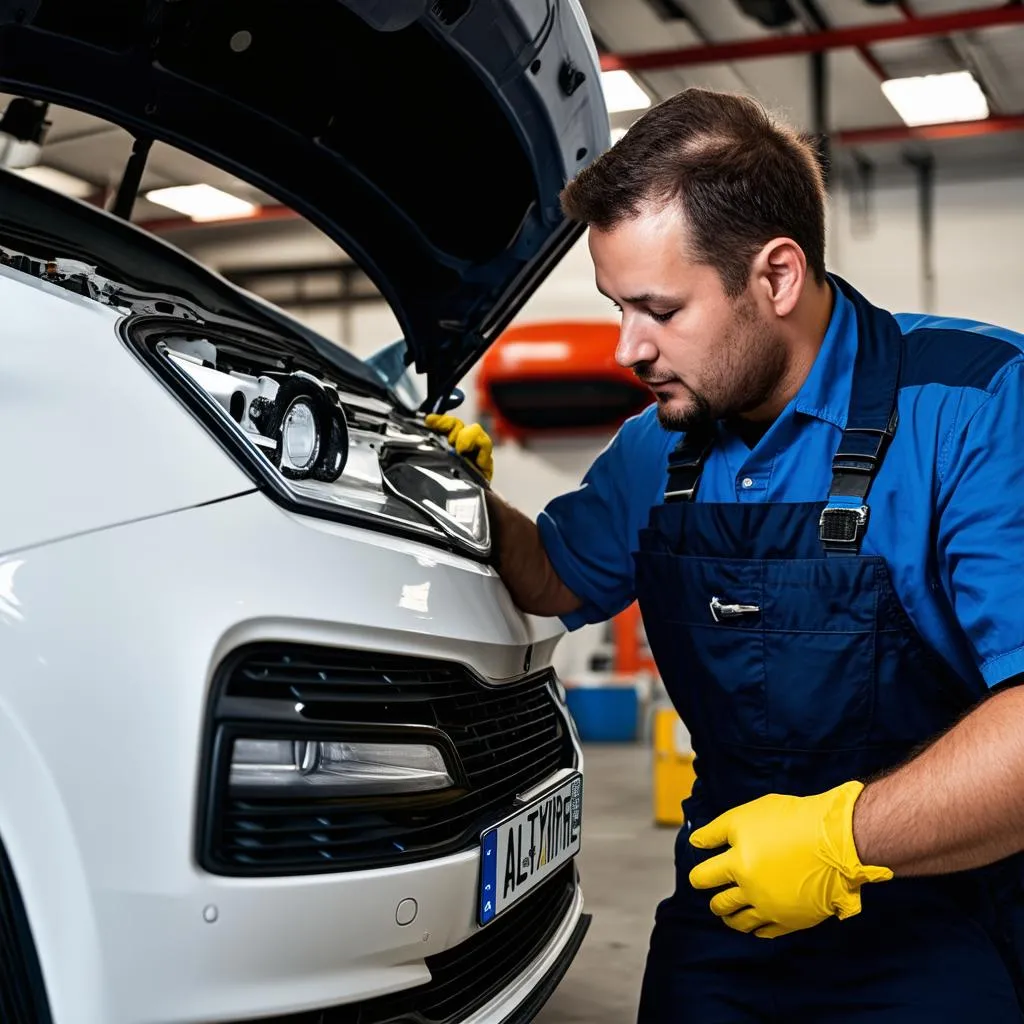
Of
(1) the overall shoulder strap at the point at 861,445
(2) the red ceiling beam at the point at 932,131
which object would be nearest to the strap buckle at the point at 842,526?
(1) the overall shoulder strap at the point at 861,445

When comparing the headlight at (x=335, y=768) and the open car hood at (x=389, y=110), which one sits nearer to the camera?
the headlight at (x=335, y=768)

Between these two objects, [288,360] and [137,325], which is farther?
[288,360]

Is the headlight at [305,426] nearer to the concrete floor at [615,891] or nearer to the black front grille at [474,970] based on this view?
the black front grille at [474,970]

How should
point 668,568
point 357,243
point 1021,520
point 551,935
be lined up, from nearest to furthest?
1. point 1021,520
2. point 668,568
3. point 551,935
4. point 357,243

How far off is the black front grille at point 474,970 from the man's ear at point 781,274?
848 mm

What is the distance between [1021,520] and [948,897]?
505mm

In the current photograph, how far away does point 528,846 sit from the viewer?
1510 mm

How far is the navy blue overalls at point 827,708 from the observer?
4.66ft

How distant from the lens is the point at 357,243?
2287 mm

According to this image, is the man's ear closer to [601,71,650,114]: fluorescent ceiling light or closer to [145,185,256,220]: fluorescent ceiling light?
[145,185,256,220]: fluorescent ceiling light

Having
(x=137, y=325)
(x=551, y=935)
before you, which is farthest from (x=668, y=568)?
(x=137, y=325)

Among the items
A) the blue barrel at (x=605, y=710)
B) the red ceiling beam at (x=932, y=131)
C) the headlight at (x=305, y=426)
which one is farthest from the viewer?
the red ceiling beam at (x=932, y=131)

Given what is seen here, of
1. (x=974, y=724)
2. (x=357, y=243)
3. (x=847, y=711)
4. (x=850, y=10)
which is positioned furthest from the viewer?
(x=850, y=10)

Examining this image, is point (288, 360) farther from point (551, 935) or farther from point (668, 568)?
point (551, 935)
